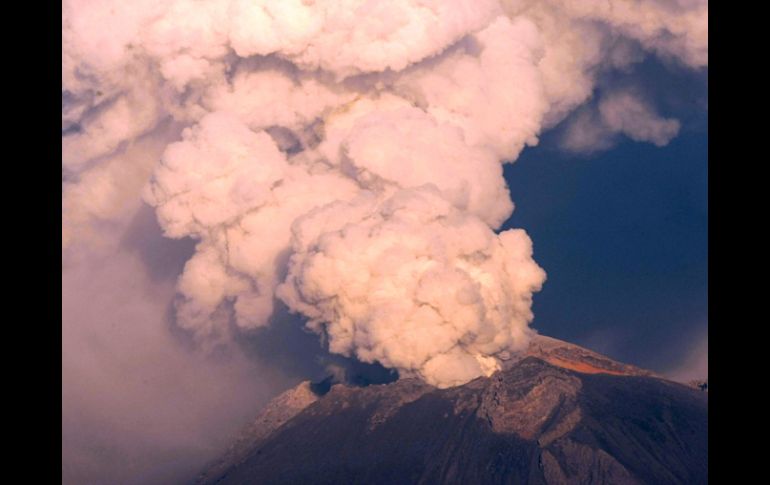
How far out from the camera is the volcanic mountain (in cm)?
5106

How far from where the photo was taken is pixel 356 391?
5788 centimetres

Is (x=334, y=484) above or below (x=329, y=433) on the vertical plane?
below

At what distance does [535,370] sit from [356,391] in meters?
10.6

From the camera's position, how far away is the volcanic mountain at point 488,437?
51.1 m

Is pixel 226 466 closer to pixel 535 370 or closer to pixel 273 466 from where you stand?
pixel 273 466

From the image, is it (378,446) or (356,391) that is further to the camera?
(356,391)

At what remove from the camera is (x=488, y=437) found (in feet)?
175

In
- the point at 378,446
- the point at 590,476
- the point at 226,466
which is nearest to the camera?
the point at 590,476

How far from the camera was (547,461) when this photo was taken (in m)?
51.3

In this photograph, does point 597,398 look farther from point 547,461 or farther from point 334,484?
point 334,484

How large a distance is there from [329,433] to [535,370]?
12.6m
